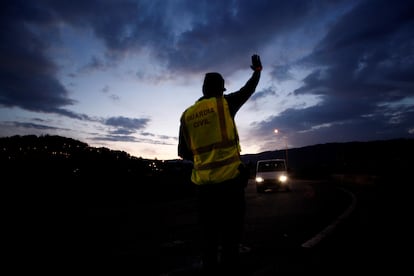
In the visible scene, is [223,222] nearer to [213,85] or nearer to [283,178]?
[213,85]

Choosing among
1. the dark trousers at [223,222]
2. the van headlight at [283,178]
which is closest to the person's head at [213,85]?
the dark trousers at [223,222]

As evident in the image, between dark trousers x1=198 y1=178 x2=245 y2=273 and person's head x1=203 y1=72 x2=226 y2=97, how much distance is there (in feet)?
2.58

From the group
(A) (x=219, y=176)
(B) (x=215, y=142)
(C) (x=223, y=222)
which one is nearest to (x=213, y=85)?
(B) (x=215, y=142)

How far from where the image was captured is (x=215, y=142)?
2350mm

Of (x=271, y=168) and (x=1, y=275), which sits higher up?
(x=271, y=168)

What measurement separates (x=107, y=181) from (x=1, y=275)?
12.4 metres

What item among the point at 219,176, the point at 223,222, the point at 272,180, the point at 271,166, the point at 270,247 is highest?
the point at 271,166

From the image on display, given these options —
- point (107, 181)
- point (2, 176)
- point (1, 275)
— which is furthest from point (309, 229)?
point (107, 181)

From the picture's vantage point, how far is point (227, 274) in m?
2.18

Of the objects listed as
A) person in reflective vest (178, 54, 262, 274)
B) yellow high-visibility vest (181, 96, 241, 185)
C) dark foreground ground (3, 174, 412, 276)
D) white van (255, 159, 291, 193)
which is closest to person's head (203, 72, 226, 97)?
person in reflective vest (178, 54, 262, 274)

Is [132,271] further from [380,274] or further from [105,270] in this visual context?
[380,274]

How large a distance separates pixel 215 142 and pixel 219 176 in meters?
0.28

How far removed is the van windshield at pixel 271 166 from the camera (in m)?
17.8

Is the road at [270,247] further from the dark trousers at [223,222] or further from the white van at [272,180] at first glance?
the white van at [272,180]
